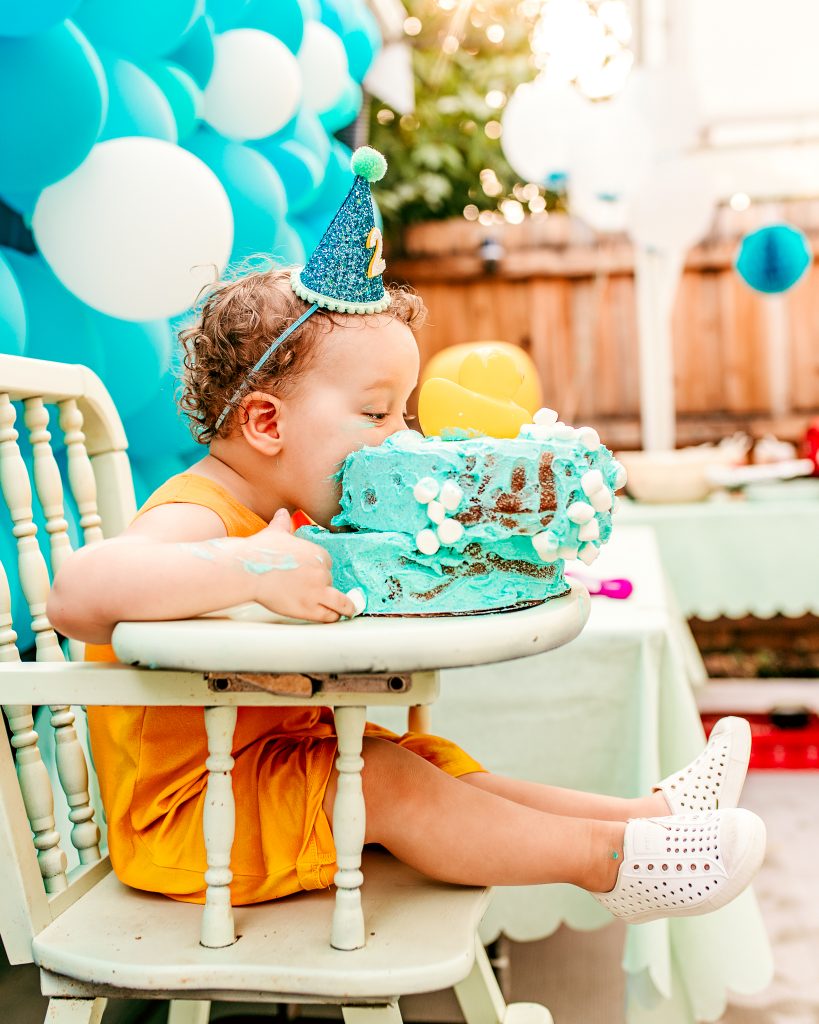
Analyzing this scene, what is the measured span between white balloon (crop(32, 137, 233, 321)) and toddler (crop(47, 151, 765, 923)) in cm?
36

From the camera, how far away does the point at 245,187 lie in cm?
177

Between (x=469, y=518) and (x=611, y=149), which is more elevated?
(x=611, y=149)

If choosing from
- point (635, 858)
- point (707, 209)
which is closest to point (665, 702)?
point (635, 858)

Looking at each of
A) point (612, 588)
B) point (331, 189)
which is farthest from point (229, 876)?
point (331, 189)

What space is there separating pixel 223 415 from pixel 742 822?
63 cm

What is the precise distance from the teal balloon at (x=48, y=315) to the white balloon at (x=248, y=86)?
623mm

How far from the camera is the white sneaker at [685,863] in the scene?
2.87 ft

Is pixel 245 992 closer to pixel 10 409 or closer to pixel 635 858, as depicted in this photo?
pixel 635 858

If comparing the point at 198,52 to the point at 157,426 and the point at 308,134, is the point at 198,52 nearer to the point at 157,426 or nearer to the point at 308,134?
the point at 308,134

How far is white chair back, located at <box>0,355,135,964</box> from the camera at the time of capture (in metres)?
0.92

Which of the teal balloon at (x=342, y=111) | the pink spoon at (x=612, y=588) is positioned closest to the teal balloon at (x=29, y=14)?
the pink spoon at (x=612, y=588)

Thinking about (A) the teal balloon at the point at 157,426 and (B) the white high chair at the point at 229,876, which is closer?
(B) the white high chair at the point at 229,876

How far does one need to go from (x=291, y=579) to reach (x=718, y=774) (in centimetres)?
51

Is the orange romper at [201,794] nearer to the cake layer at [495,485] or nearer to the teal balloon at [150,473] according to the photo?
the cake layer at [495,485]
